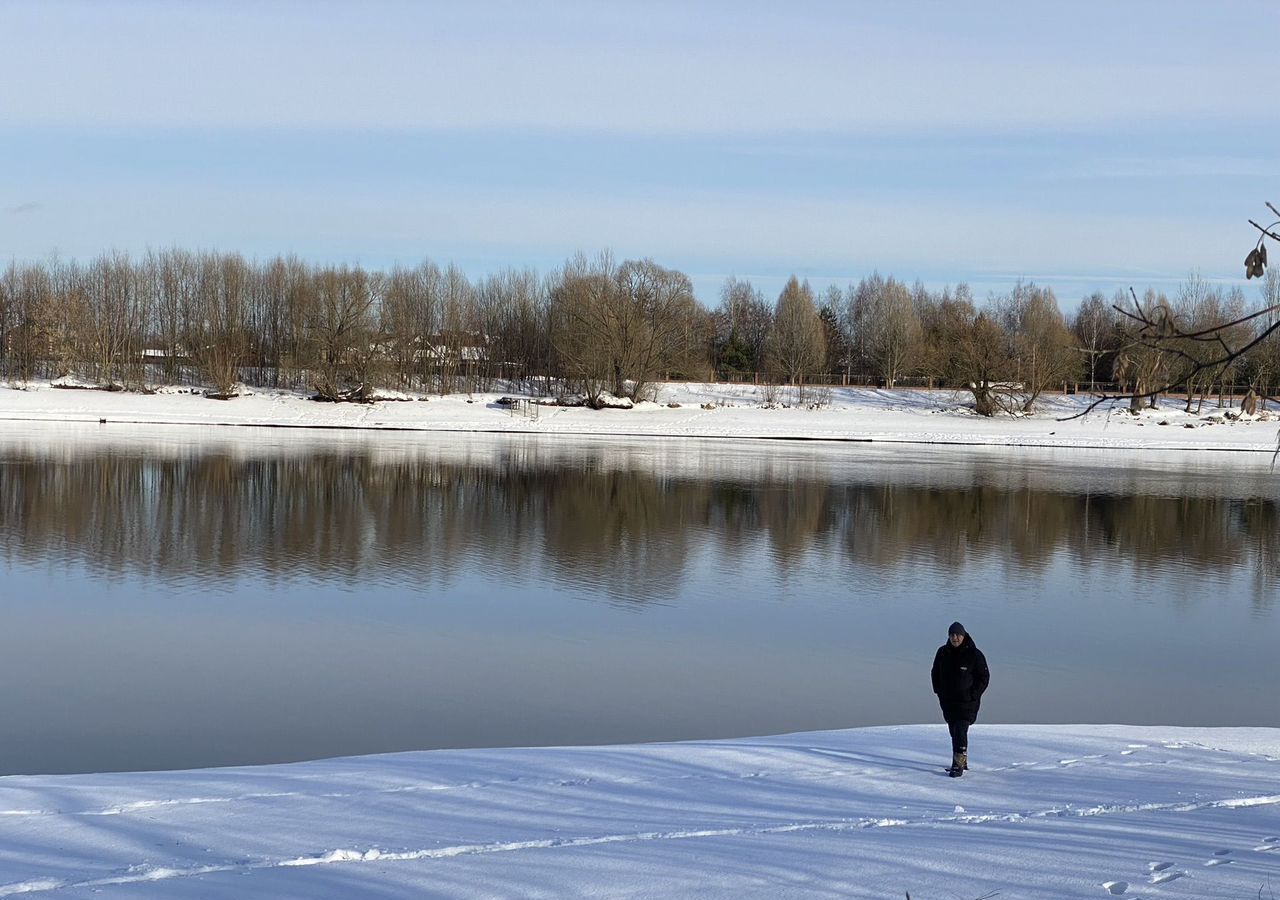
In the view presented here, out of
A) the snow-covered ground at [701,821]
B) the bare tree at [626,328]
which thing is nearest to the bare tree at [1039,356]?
the bare tree at [626,328]

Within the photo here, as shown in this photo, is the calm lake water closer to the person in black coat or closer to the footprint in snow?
the person in black coat

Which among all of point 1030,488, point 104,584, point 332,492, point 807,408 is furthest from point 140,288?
point 104,584

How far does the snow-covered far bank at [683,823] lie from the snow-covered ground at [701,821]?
0.02m

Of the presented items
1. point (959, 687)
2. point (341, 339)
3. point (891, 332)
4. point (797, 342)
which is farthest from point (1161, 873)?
point (891, 332)

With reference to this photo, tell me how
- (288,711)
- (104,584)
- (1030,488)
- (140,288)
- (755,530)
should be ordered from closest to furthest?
(288,711), (104,584), (755,530), (1030,488), (140,288)

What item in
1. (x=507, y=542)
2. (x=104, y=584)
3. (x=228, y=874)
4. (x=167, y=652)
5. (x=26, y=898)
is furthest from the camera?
(x=507, y=542)

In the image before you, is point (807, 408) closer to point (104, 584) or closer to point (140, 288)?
point (140, 288)

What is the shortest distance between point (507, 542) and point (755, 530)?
5572mm

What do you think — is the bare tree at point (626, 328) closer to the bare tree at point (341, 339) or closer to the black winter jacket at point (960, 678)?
the bare tree at point (341, 339)

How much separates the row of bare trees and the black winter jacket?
5685 cm

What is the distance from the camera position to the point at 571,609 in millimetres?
16266

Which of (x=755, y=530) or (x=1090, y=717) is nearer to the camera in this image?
(x=1090, y=717)

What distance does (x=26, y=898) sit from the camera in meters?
6.11

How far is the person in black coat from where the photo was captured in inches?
357
